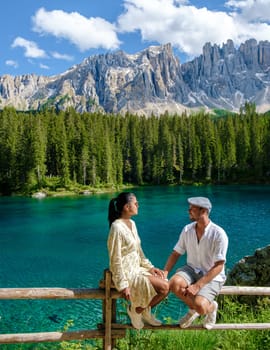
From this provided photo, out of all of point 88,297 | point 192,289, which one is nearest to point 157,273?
point 192,289

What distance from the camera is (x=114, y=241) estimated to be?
559 centimetres

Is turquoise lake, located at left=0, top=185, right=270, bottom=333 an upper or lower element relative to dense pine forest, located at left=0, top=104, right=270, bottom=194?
lower

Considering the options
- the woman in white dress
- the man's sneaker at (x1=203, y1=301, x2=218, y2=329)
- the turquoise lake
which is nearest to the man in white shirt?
the man's sneaker at (x1=203, y1=301, x2=218, y2=329)

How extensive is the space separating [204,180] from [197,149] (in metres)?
9.97

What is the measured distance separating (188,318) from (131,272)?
122 centimetres

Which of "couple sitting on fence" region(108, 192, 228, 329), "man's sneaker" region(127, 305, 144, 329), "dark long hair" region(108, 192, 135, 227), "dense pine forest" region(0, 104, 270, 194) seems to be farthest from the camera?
"dense pine forest" region(0, 104, 270, 194)

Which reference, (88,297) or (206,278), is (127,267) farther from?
(206,278)

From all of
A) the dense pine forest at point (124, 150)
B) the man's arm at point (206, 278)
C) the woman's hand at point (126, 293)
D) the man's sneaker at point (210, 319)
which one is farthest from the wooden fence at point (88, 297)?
the dense pine forest at point (124, 150)

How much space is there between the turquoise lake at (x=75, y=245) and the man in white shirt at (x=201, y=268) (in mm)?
7166

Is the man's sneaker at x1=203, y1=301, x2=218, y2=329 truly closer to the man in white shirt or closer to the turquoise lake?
the man in white shirt

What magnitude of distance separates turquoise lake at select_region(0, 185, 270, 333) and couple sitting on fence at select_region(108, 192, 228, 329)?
7.21m

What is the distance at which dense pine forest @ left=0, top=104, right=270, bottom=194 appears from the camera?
8362 cm

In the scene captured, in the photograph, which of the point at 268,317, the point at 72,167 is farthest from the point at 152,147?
the point at 268,317

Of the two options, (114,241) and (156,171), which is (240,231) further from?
(156,171)
